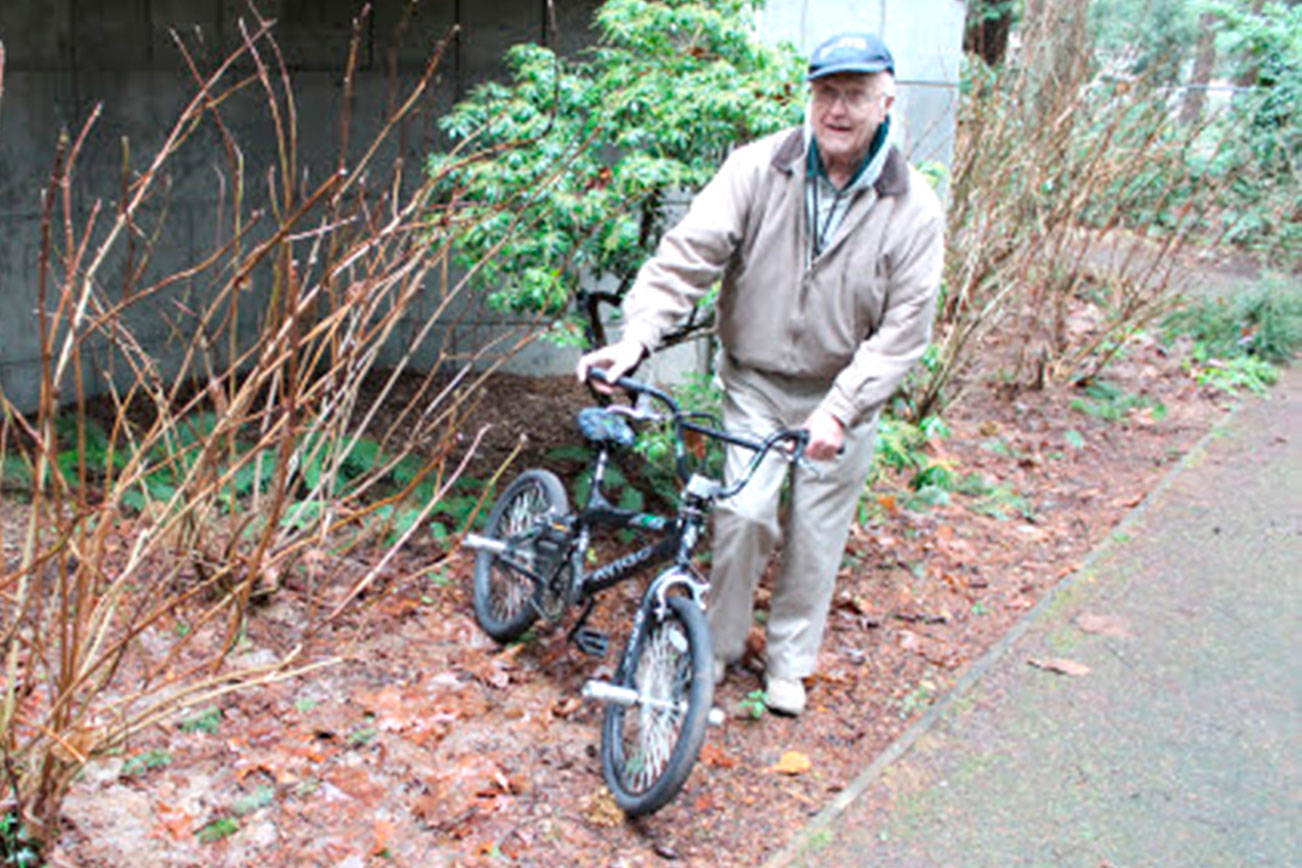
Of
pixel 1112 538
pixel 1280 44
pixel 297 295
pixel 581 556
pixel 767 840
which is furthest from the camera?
pixel 1280 44

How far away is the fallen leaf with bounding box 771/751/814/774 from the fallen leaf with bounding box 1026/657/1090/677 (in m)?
1.27

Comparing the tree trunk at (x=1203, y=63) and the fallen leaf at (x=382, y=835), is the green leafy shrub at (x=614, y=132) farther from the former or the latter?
the tree trunk at (x=1203, y=63)

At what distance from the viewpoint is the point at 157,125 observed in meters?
6.85

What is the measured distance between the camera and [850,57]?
13.4 feet

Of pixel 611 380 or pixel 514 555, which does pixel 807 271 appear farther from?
pixel 514 555

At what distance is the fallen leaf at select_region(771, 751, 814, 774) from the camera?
14.8 ft

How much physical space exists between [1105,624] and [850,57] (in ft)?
9.43

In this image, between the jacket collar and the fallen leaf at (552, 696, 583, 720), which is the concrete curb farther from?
the jacket collar

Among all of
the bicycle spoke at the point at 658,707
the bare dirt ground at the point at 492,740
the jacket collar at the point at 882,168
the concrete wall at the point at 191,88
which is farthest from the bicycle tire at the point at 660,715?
the concrete wall at the point at 191,88

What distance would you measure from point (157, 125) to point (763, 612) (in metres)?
3.82

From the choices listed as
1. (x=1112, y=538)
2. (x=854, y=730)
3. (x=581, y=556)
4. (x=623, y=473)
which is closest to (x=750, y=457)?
(x=581, y=556)

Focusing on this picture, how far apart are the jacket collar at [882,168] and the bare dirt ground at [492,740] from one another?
1755 mm

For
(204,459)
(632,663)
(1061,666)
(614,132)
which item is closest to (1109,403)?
(1061,666)

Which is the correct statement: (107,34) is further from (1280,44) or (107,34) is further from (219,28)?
(1280,44)
